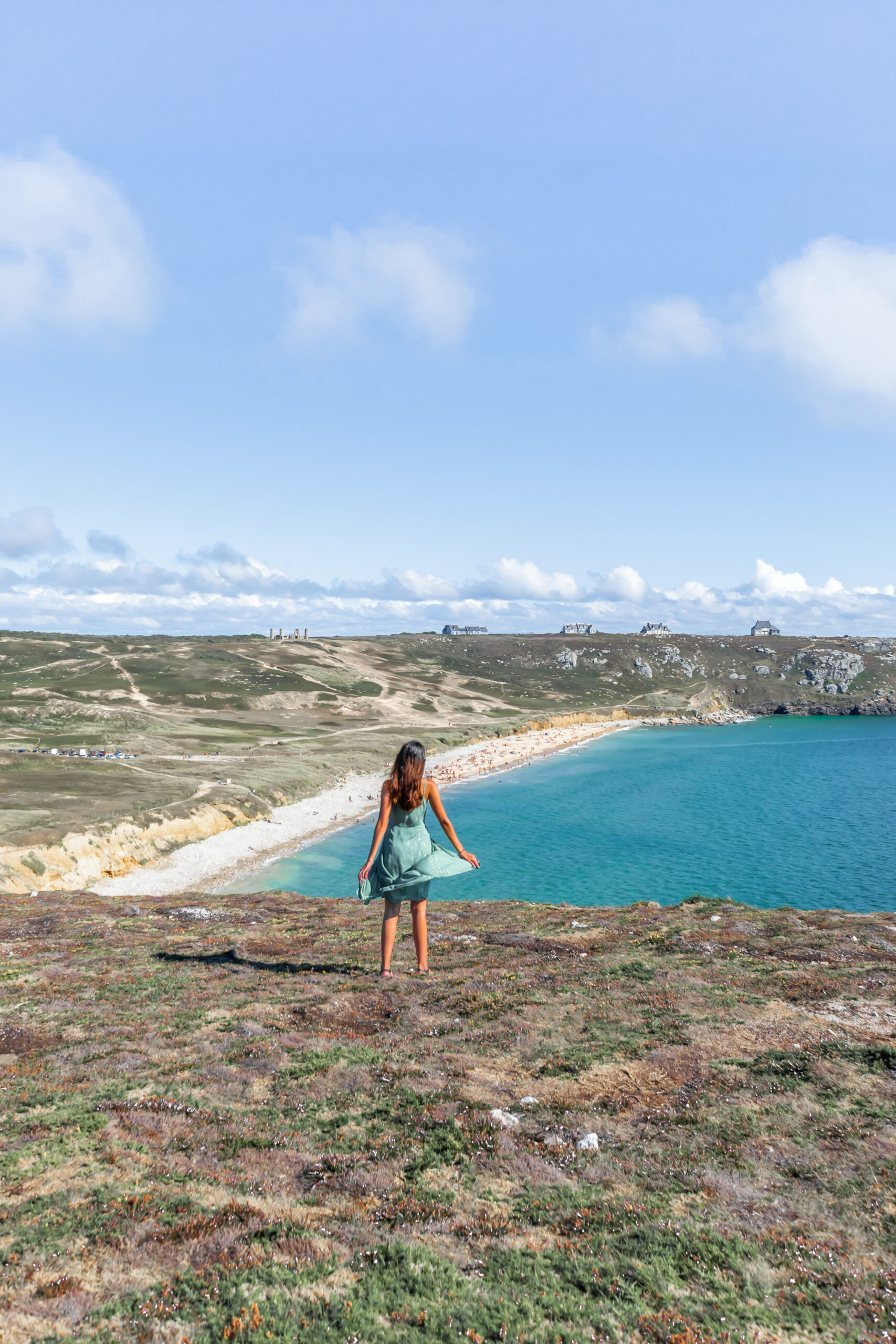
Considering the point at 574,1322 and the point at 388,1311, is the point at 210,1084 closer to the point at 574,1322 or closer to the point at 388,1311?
the point at 388,1311

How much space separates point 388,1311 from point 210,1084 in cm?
684

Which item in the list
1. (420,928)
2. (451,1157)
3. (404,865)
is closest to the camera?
(451,1157)

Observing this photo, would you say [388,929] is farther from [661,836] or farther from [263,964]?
[661,836]

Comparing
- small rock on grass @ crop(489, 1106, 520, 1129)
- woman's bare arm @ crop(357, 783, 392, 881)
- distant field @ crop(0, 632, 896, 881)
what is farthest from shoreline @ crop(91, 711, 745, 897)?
small rock on grass @ crop(489, 1106, 520, 1129)

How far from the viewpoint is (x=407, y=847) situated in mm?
15031

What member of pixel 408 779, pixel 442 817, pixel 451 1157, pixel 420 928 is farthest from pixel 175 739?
pixel 451 1157

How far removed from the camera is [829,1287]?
6707mm

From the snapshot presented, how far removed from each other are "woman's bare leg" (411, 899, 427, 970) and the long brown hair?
2.40 metres

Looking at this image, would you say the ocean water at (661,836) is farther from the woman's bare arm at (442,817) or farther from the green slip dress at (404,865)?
the woman's bare arm at (442,817)

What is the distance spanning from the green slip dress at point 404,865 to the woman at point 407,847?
1 centimetres

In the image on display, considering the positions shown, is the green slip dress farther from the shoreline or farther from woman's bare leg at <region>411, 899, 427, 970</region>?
the shoreline

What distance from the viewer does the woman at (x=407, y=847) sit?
1459 cm

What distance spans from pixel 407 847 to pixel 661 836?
67212 millimetres

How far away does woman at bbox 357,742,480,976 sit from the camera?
14.6m
